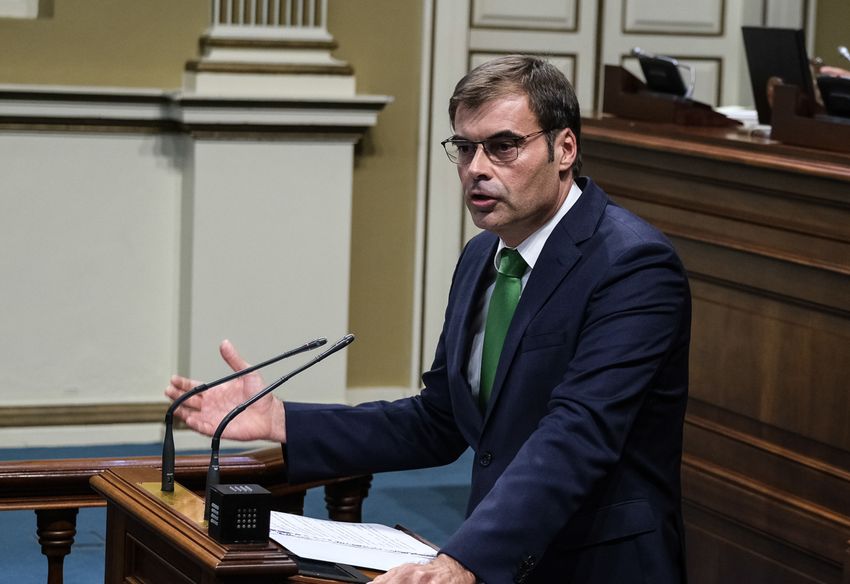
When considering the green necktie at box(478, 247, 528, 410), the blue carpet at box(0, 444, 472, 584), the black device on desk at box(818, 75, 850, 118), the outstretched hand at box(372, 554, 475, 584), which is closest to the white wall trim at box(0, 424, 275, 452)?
the blue carpet at box(0, 444, 472, 584)

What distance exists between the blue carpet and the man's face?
2.58 meters

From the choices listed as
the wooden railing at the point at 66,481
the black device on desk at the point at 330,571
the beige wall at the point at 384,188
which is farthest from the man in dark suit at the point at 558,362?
the beige wall at the point at 384,188

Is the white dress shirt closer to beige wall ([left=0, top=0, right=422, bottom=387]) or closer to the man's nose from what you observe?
the man's nose

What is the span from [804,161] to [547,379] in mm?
1448

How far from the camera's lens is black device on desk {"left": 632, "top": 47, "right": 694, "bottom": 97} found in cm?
483

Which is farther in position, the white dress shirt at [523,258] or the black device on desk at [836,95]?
the black device on desk at [836,95]

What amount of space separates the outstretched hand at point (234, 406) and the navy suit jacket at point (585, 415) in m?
→ 0.34

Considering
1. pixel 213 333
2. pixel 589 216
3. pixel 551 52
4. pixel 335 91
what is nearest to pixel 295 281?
pixel 213 333

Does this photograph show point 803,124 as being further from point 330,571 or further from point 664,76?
point 330,571

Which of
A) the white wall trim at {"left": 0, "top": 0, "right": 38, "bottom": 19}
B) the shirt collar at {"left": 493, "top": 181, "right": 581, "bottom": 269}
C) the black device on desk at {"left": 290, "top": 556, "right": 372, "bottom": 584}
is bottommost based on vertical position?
the black device on desk at {"left": 290, "top": 556, "right": 372, "bottom": 584}

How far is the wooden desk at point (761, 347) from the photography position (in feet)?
11.4

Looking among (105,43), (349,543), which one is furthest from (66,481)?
(105,43)

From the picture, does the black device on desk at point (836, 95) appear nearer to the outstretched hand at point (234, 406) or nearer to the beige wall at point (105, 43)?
the outstretched hand at point (234, 406)

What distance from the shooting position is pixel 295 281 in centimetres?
616
